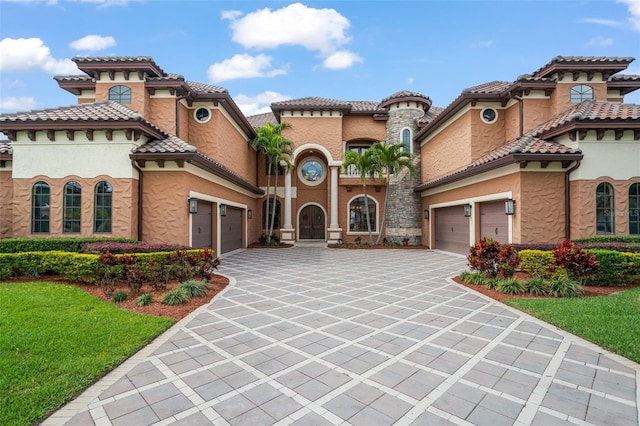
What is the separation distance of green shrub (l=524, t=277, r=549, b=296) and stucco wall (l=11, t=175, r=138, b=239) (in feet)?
37.3

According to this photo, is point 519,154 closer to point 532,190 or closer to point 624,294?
point 532,190

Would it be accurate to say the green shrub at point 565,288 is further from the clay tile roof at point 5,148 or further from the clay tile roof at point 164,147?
the clay tile roof at point 5,148

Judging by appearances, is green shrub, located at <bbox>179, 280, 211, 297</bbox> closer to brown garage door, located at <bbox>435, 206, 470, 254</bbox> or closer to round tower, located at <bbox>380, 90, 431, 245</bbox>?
brown garage door, located at <bbox>435, 206, 470, 254</bbox>

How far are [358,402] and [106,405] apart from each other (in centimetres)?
242

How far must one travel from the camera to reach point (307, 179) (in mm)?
21625

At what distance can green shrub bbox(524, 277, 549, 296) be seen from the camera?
22.0 feet

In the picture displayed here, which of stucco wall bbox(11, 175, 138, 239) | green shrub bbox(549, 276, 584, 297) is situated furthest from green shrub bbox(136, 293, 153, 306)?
green shrub bbox(549, 276, 584, 297)

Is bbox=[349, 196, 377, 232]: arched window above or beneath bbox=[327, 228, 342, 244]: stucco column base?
above

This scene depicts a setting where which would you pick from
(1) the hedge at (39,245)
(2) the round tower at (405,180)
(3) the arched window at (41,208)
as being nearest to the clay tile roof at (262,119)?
(2) the round tower at (405,180)

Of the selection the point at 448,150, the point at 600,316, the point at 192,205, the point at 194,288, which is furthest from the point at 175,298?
the point at 448,150

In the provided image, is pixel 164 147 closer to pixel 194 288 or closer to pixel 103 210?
pixel 103 210

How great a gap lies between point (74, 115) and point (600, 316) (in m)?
14.3

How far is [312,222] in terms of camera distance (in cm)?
2162

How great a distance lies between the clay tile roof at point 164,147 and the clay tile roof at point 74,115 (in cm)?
93
